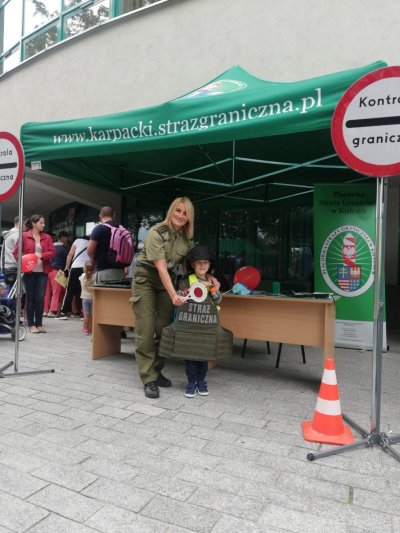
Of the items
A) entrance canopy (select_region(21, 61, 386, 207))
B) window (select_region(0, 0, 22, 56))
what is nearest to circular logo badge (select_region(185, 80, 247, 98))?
entrance canopy (select_region(21, 61, 386, 207))

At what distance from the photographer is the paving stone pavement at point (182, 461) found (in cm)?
201

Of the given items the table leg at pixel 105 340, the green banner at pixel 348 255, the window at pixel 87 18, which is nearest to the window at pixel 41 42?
the window at pixel 87 18

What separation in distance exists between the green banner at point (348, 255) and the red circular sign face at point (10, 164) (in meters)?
3.97

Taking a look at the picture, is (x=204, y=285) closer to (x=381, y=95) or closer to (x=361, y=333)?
(x=381, y=95)

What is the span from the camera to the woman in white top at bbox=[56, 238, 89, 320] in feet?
26.8

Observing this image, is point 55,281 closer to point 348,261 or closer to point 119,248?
point 119,248

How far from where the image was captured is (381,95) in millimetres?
2707

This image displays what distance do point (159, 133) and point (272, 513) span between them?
10.8 feet

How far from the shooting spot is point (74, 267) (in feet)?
27.1

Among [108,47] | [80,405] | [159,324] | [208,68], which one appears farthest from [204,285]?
[108,47]

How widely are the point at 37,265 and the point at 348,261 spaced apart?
457cm

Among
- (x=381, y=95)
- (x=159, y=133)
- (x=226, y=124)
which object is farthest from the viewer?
(x=159, y=133)

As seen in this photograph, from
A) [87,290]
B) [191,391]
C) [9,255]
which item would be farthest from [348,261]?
[9,255]

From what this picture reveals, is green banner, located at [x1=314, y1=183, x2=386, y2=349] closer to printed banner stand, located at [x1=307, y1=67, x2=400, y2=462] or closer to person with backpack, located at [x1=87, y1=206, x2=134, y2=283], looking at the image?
person with backpack, located at [x1=87, y1=206, x2=134, y2=283]
